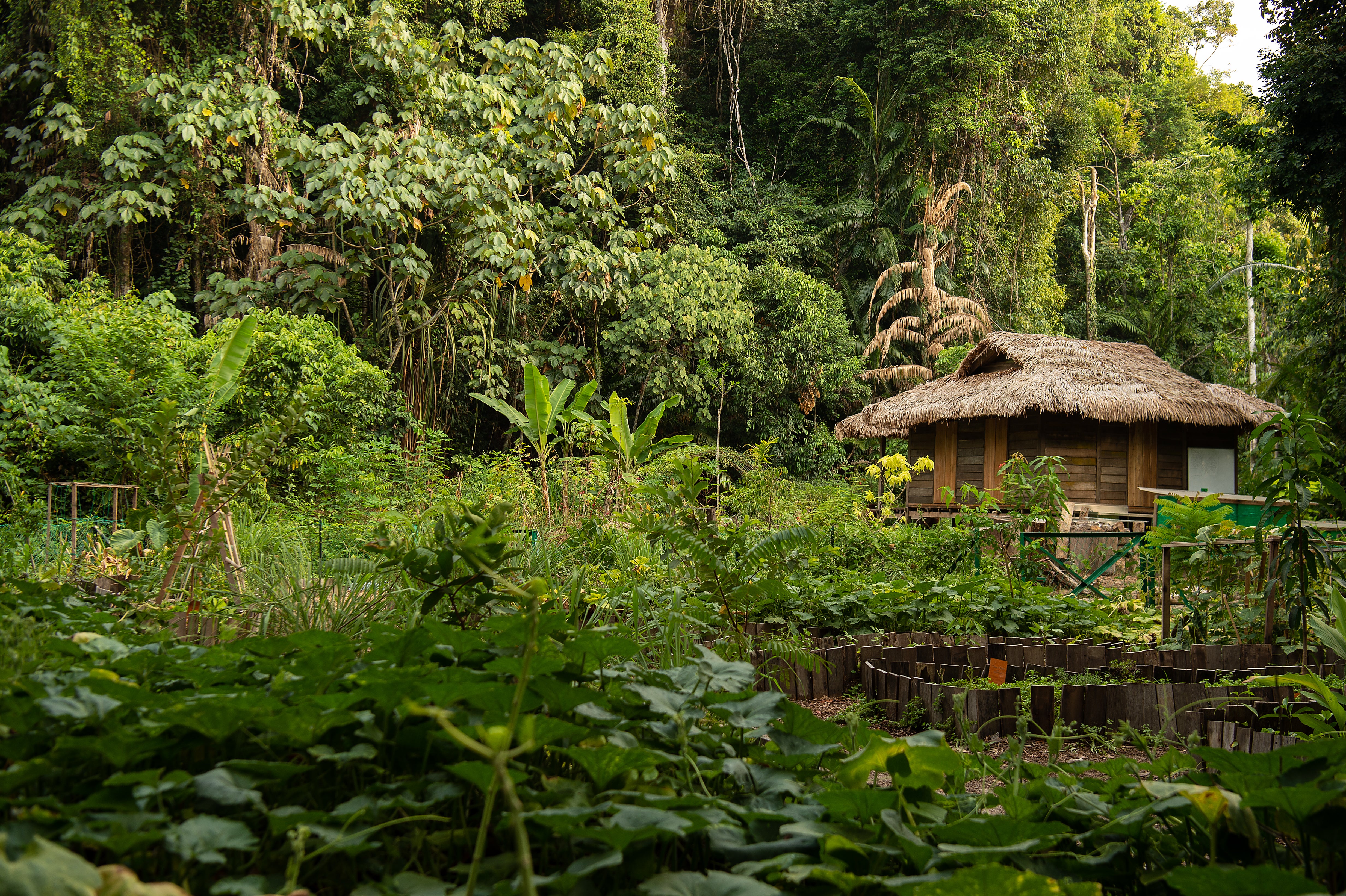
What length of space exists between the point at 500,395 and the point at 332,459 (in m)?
5.08

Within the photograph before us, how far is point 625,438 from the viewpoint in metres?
6.80

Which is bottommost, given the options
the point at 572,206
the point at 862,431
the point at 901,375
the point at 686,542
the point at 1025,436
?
the point at 686,542

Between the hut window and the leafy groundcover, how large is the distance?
15.9 meters

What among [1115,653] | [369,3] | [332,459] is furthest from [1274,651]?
[369,3]

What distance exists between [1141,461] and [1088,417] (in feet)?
7.06

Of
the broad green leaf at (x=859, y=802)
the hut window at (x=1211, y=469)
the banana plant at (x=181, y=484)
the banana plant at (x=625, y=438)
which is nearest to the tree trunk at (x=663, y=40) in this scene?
the banana plant at (x=625, y=438)

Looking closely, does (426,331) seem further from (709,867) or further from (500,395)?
(709,867)

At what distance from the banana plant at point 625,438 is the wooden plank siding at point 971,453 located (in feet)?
30.9

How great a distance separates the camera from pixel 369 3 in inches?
517

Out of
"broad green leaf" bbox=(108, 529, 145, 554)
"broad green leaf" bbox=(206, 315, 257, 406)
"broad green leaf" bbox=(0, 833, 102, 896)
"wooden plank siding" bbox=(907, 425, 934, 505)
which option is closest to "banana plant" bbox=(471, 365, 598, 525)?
"broad green leaf" bbox=(206, 315, 257, 406)

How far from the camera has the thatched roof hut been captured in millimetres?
13594

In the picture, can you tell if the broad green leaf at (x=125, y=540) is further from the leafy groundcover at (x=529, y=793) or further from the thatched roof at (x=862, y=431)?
the thatched roof at (x=862, y=431)

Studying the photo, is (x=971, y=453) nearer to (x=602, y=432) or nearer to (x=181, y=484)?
(x=602, y=432)

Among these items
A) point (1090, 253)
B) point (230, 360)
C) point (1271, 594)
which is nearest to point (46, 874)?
point (1271, 594)
